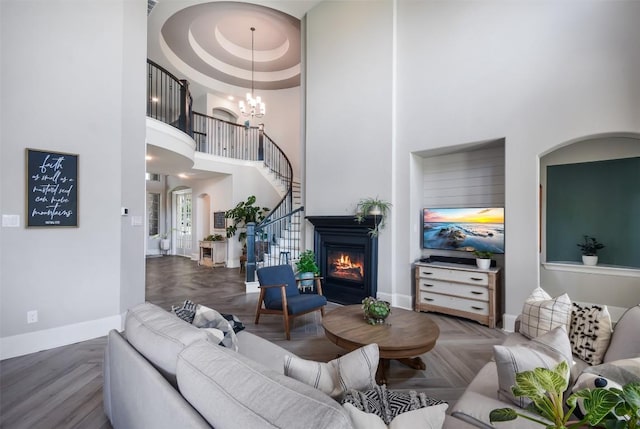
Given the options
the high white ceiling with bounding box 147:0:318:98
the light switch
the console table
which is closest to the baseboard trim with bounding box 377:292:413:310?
the light switch

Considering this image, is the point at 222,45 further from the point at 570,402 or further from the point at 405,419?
the point at 570,402

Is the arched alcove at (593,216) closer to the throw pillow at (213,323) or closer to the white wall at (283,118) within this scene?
the throw pillow at (213,323)

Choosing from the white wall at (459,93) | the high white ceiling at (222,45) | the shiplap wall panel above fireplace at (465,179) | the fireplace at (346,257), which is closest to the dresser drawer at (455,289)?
the white wall at (459,93)

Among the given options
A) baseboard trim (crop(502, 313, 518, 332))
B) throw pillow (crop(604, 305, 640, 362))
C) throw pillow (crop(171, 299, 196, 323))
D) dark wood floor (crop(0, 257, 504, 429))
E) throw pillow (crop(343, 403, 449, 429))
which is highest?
throw pillow (crop(343, 403, 449, 429))

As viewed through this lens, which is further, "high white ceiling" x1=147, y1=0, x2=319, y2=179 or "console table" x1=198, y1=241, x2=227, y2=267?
"console table" x1=198, y1=241, x2=227, y2=267

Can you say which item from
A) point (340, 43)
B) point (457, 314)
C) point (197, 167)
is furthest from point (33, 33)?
point (457, 314)

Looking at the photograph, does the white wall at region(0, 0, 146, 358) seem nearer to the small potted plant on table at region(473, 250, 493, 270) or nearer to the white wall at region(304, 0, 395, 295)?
the white wall at region(304, 0, 395, 295)

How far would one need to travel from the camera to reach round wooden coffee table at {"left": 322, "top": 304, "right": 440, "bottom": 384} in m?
2.13

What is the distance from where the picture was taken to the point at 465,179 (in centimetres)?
439

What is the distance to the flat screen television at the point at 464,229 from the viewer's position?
3.86m

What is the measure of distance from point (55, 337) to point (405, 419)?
12.4 feet

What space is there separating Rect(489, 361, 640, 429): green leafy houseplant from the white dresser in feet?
10.9

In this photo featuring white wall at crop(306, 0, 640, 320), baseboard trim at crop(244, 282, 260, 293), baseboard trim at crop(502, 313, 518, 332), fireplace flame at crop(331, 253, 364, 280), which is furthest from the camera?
baseboard trim at crop(244, 282, 260, 293)

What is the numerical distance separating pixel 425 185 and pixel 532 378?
4310 millimetres
